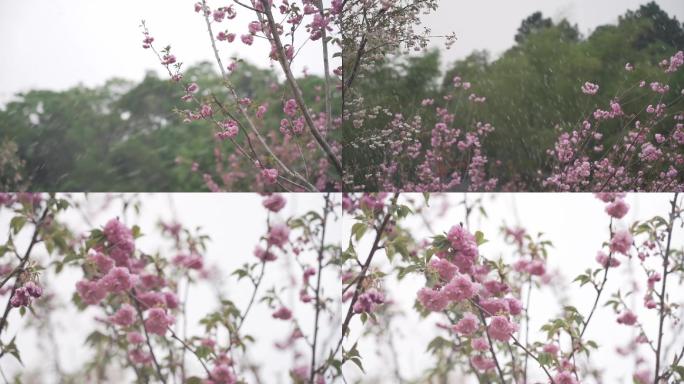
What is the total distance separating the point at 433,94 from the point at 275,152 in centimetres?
56

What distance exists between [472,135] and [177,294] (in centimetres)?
111

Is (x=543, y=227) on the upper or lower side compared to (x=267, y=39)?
lower

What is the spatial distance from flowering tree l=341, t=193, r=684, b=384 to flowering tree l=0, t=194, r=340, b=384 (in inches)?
5.2

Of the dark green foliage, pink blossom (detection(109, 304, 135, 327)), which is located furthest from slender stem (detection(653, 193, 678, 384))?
pink blossom (detection(109, 304, 135, 327))

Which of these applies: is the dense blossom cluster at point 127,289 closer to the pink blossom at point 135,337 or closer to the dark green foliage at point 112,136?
the pink blossom at point 135,337

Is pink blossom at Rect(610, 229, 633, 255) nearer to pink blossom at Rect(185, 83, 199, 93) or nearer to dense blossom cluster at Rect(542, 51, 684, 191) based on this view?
dense blossom cluster at Rect(542, 51, 684, 191)

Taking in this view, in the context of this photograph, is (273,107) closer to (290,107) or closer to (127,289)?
(290,107)

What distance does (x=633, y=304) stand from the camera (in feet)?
7.95

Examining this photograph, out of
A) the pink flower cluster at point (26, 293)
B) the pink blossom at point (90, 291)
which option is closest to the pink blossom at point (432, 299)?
the pink blossom at point (90, 291)

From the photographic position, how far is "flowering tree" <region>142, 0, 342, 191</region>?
2.29 m

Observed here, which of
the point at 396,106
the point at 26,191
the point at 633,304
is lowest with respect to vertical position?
the point at 633,304

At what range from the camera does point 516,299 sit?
7.79 ft

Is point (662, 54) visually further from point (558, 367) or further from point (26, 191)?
point (26, 191)

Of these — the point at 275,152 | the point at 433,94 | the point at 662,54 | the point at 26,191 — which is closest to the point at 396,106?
the point at 433,94
